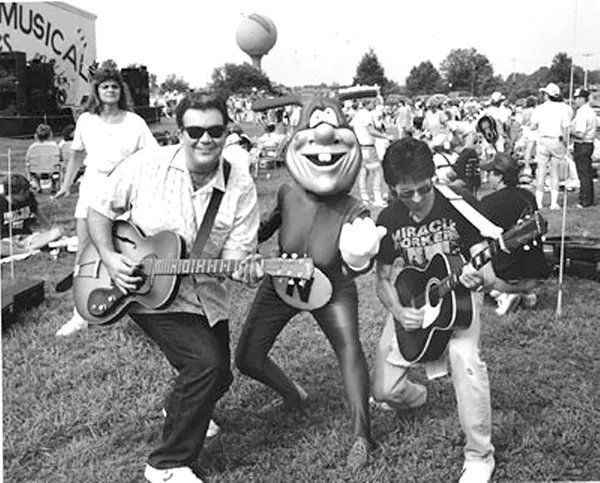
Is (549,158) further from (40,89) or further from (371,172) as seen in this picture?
(40,89)

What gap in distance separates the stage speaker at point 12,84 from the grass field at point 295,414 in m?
0.23

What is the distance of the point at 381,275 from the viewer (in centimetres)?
301

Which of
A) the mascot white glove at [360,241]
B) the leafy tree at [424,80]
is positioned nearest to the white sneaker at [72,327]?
Result: the mascot white glove at [360,241]

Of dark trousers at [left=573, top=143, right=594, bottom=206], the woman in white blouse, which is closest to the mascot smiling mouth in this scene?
the woman in white blouse

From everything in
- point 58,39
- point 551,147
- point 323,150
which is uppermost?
point 58,39

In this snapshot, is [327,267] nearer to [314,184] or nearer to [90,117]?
[314,184]

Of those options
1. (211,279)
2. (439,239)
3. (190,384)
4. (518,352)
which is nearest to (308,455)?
(190,384)

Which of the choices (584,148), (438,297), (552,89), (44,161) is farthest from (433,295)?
(584,148)

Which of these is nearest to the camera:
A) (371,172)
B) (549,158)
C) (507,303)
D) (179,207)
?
(179,207)

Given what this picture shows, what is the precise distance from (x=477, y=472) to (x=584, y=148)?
21.5ft

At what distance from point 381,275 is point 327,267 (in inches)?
9.2

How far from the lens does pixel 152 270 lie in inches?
111

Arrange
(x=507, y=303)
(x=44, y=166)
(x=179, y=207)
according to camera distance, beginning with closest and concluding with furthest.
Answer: (x=179, y=207)
(x=507, y=303)
(x=44, y=166)

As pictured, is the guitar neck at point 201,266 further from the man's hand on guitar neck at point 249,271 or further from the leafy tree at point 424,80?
the leafy tree at point 424,80
